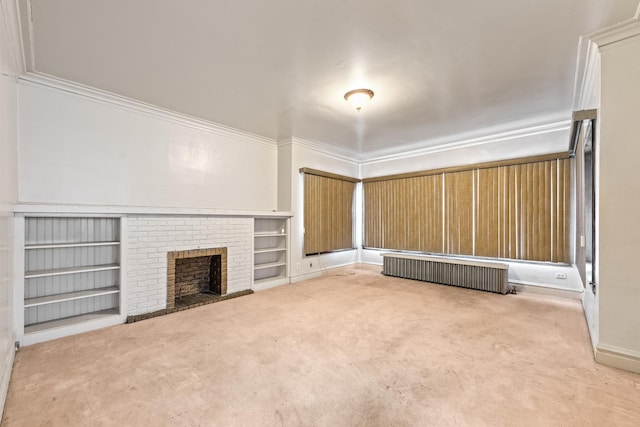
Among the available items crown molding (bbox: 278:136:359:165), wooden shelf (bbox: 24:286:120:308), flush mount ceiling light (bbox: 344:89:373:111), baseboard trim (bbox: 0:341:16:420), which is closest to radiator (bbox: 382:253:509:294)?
crown molding (bbox: 278:136:359:165)

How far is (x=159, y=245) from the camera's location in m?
4.02

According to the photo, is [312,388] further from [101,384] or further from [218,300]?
[218,300]

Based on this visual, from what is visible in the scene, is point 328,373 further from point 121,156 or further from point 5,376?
point 121,156

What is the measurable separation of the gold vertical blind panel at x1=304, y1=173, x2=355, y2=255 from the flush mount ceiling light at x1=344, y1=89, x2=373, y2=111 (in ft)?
8.14

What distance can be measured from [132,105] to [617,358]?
605cm

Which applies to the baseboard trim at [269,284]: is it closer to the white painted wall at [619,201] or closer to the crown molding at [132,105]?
the crown molding at [132,105]

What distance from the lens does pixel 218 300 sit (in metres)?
4.54

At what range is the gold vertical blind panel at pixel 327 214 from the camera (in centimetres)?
613

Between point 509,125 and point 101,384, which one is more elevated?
point 509,125

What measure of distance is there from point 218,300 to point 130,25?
3598mm

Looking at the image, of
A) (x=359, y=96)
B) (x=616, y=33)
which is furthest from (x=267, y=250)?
(x=616, y=33)

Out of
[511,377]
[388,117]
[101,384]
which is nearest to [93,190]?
[101,384]

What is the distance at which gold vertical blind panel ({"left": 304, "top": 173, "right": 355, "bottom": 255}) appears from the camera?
241 inches

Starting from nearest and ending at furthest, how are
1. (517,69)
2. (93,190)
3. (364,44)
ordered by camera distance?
(364,44) → (517,69) → (93,190)
